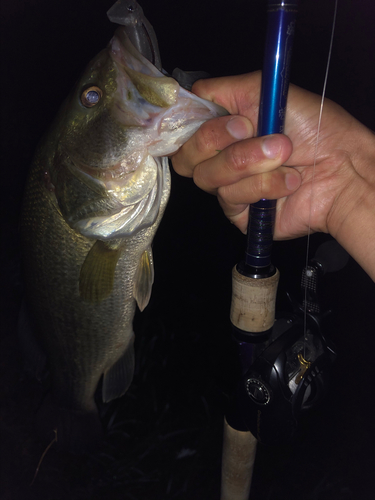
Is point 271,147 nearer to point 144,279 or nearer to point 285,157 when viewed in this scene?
point 285,157

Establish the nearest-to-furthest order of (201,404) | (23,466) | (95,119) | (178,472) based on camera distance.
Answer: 1. (95,119)
2. (23,466)
3. (178,472)
4. (201,404)

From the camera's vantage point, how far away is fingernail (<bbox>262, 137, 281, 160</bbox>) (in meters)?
0.69

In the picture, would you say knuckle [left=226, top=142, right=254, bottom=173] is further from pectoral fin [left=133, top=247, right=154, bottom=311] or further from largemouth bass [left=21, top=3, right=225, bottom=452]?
pectoral fin [left=133, top=247, right=154, bottom=311]

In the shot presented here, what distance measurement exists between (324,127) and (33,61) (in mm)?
1711

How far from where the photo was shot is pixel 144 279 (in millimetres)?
1031

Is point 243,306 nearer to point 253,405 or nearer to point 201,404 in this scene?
point 253,405

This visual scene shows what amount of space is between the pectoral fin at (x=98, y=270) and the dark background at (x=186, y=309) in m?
1.41

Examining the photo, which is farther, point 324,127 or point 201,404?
point 201,404

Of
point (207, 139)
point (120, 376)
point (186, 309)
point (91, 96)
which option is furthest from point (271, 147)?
point (186, 309)

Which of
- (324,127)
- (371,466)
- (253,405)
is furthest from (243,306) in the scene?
(371,466)

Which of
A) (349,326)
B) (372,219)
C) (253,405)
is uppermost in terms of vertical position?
(372,219)

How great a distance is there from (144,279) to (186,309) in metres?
1.98

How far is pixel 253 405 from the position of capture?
0.88 metres

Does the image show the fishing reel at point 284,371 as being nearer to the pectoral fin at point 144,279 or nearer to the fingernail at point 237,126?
the pectoral fin at point 144,279
